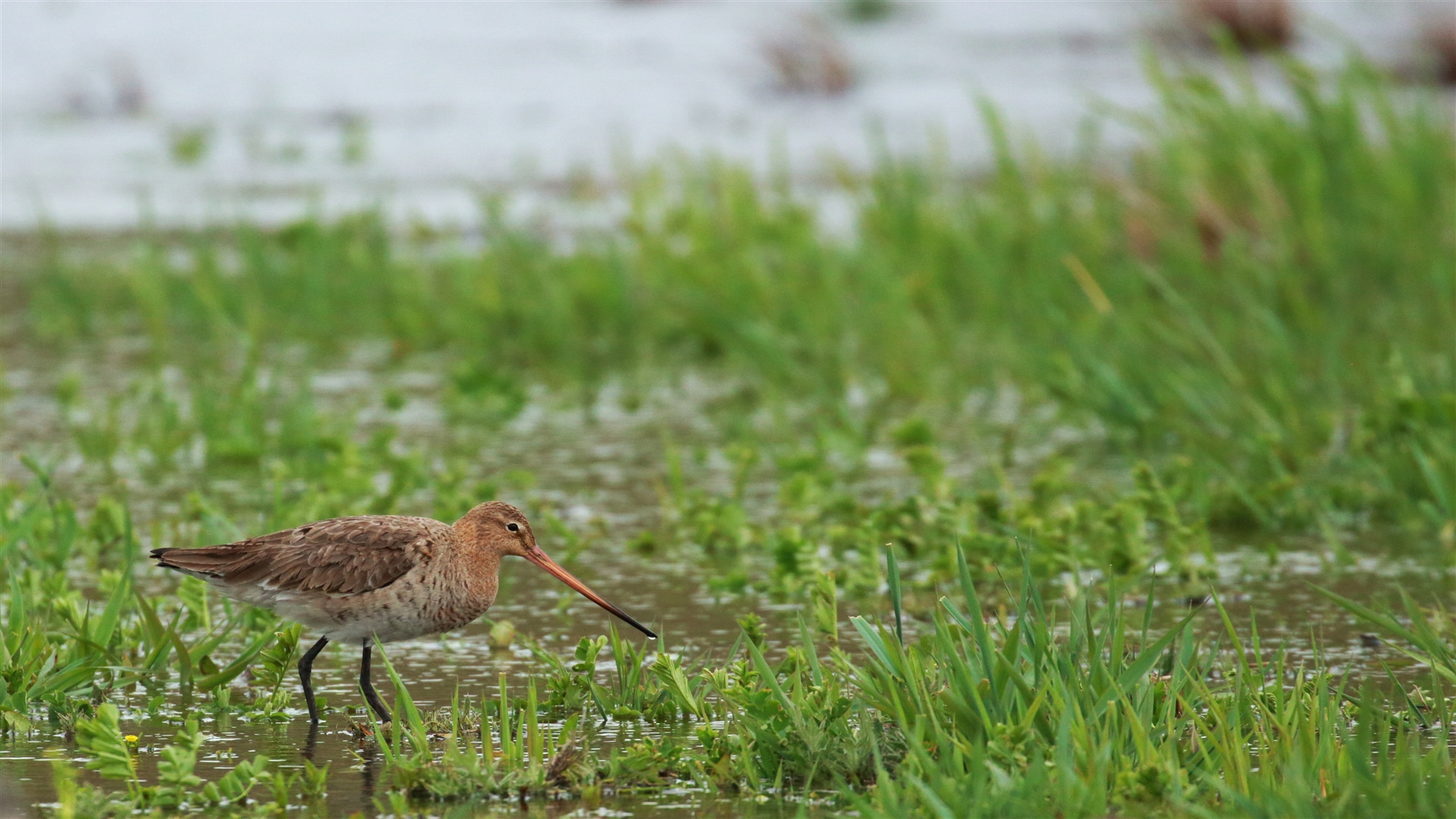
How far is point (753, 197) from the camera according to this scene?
12.2 m

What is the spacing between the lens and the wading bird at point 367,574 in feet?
16.3

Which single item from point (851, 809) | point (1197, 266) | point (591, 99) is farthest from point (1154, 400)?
point (591, 99)

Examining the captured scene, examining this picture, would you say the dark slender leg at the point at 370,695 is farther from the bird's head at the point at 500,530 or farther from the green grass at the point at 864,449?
the bird's head at the point at 500,530

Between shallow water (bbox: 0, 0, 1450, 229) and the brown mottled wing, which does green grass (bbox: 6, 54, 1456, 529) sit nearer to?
the brown mottled wing

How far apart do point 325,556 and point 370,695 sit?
0.38 metres

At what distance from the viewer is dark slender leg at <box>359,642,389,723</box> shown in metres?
4.87

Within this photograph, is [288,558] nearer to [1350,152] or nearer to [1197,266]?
[1197,266]

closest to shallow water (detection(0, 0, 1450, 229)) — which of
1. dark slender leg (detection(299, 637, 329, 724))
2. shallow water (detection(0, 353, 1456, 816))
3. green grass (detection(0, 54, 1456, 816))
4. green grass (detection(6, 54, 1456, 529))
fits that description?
green grass (detection(0, 54, 1456, 816))

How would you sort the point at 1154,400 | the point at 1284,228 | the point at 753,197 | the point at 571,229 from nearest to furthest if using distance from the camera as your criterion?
the point at 1154,400 → the point at 1284,228 → the point at 753,197 → the point at 571,229

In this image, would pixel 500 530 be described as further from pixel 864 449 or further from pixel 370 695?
pixel 864 449

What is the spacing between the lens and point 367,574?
16.3ft

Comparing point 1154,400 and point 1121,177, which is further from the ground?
point 1121,177

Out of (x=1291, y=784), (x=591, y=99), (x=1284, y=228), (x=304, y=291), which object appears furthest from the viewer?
(x=591, y=99)

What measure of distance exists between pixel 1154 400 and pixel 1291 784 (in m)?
4.57
